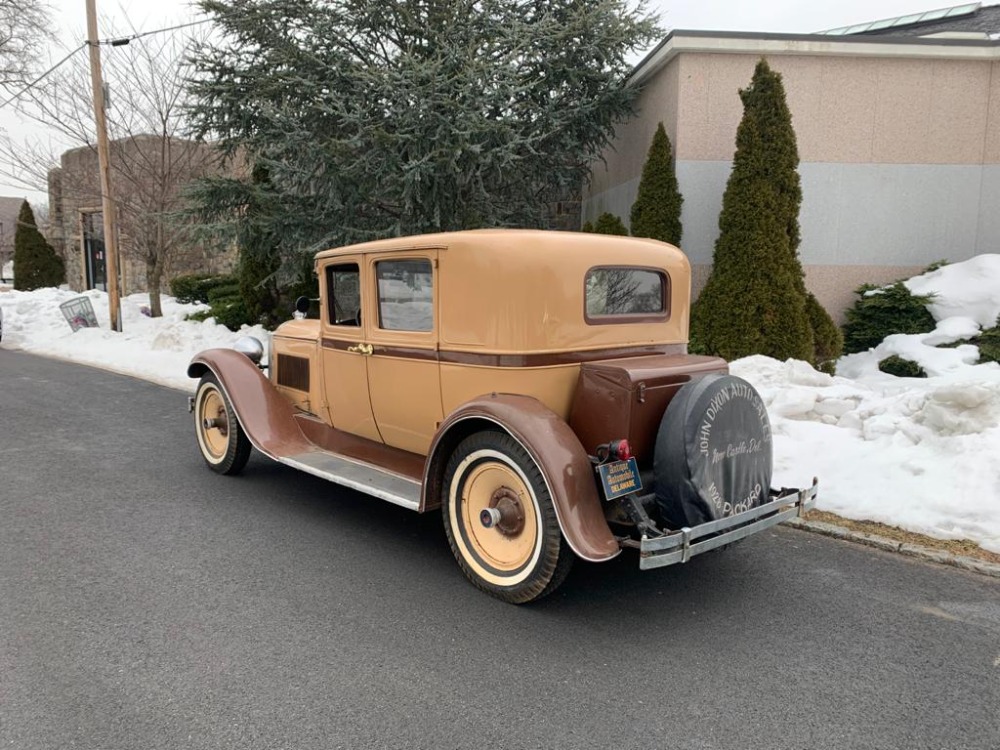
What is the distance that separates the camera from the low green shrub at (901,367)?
869 cm

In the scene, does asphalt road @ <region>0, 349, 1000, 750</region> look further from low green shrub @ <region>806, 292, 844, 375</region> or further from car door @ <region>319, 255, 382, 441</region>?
low green shrub @ <region>806, 292, 844, 375</region>

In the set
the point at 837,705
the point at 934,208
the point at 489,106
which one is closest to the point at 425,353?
the point at 837,705

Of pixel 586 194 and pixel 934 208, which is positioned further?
pixel 586 194

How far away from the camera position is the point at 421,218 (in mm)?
10344

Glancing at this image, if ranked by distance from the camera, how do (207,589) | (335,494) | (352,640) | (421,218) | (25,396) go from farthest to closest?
(421,218)
(25,396)
(335,494)
(207,589)
(352,640)

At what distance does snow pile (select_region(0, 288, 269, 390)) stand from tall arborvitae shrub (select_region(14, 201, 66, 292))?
290 inches

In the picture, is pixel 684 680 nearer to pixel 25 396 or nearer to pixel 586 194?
pixel 25 396

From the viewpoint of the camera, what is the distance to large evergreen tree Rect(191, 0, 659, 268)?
9.28 meters

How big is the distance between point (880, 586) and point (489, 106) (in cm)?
789

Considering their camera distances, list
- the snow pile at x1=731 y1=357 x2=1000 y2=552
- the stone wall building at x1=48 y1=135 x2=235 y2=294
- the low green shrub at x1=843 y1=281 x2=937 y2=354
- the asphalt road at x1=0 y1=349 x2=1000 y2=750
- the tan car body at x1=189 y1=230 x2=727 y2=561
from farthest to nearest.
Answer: the stone wall building at x1=48 y1=135 x2=235 y2=294, the low green shrub at x1=843 y1=281 x2=937 y2=354, the snow pile at x1=731 y1=357 x2=1000 y2=552, the tan car body at x1=189 y1=230 x2=727 y2=561, the asphalt road at x1=0 y1=349 x2=1000 y2=750

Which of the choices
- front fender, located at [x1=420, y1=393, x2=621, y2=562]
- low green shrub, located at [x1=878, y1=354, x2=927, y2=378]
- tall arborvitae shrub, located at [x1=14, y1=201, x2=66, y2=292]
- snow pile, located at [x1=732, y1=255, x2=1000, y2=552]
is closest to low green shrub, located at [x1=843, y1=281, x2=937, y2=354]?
low green shrub, located at [x1=878, y1=354, x2=927, y2=378]

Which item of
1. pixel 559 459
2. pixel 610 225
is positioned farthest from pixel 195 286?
pixel 559 459

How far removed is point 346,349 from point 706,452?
256 cm

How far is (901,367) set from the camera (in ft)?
29.0
